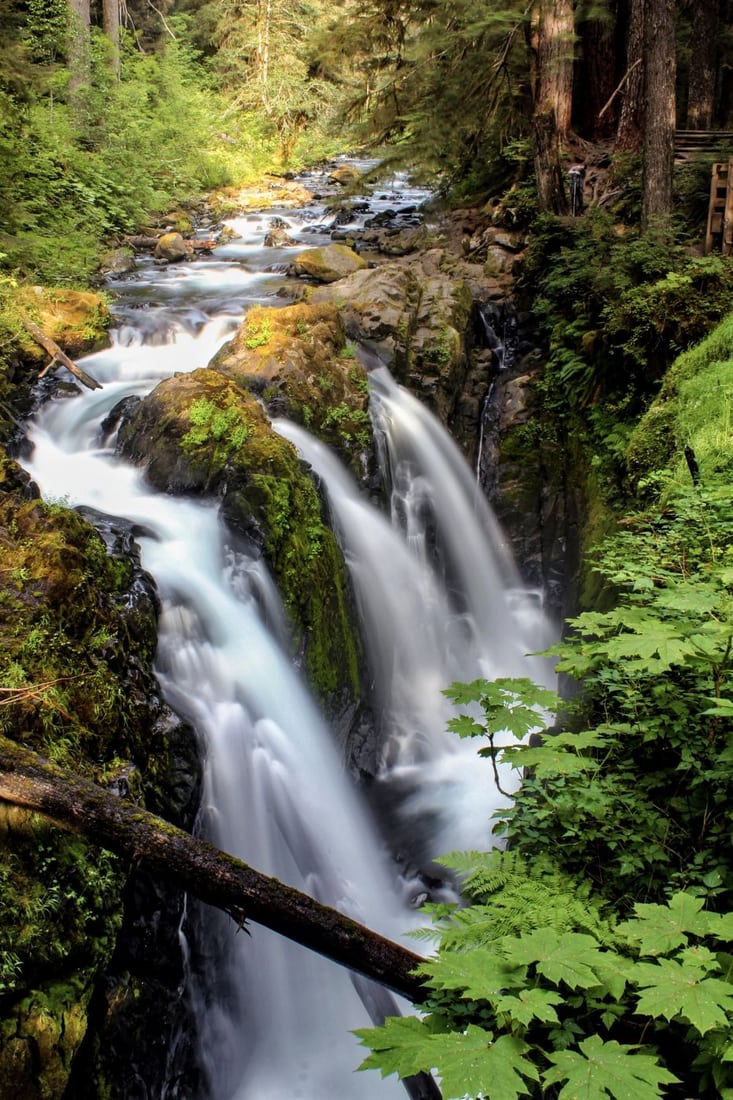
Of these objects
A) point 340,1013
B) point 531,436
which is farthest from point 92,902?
point 531,436

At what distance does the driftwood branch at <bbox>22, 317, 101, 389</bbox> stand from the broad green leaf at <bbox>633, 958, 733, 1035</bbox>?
813 centimetres

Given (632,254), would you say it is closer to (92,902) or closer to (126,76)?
(92,902)

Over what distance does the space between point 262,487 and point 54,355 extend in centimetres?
368

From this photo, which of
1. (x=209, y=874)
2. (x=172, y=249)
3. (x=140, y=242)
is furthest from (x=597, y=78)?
(x=209, y=874)

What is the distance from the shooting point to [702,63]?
1320 centimetres

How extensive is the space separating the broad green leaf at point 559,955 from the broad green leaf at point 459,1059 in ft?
0.63

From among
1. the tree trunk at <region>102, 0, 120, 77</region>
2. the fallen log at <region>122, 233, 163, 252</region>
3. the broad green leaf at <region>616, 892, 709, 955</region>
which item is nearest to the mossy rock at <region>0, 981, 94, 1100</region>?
the broad green leaf at <region>616, 892, 709, 955</region>

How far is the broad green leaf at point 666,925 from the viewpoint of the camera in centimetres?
187

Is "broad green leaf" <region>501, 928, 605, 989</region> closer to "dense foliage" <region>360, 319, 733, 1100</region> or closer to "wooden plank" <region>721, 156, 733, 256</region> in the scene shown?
"dense foliage" <region>360, 319, 733, 1100</region>

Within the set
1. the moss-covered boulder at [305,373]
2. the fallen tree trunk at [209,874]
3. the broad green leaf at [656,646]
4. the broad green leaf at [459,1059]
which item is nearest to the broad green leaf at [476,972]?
the broad green leaf at [459,1059]

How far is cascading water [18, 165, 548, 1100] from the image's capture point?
4.36 meters

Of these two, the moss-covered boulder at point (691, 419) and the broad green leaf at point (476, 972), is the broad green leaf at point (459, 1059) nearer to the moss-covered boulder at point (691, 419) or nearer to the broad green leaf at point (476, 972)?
the broad green leaf at point (476, 972)

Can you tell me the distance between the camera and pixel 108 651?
428 centimetres

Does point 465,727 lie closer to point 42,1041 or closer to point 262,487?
point 42,1041
